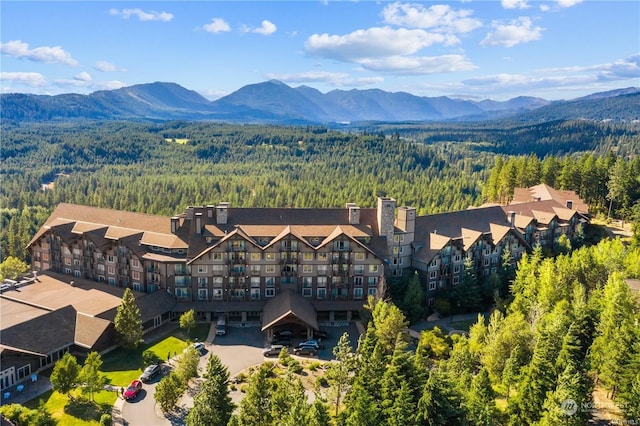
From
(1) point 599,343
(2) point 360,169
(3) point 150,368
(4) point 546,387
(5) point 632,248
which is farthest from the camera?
(2) point 360,169

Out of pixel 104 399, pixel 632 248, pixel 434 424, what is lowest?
pixel 104 399

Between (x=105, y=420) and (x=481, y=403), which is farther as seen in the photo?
(x=105, y=420)

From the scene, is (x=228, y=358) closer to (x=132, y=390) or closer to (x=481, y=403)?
(x=132, y=390)

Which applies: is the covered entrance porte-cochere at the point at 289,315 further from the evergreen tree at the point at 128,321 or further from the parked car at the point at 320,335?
the evergreen tree at the point at 128,321

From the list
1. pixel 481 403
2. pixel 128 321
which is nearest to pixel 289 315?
pixel 128 321

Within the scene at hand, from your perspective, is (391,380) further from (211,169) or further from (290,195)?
(211,169)

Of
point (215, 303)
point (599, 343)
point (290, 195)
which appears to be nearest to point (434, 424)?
point (599, 343)
